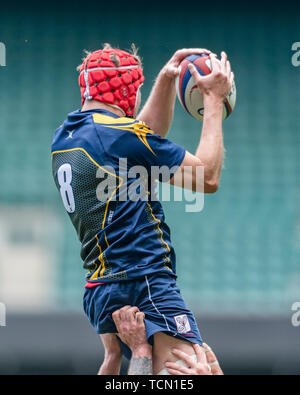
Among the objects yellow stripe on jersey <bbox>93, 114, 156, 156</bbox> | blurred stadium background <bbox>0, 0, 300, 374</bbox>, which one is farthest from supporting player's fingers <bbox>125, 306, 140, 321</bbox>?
blurred stadium background <bbox>0, 0, 300, 374</bbox>

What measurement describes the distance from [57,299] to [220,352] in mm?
2646

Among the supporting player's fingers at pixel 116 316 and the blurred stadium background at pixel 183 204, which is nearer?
the supporting player's fingers at pixel 116 316

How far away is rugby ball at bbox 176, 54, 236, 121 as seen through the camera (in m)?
3.23

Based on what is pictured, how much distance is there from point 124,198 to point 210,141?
0.49 metres

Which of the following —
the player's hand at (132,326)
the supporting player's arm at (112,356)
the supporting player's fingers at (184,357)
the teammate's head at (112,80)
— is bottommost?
the supporting player's arm at (112,356)

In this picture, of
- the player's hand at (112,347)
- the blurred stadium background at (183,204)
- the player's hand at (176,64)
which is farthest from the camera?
the blurred stadium background at (183,204)

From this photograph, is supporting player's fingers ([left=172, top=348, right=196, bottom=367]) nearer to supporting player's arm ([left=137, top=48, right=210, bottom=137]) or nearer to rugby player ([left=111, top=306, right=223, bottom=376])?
rugby player ([left=111, top=306, right=223, bottom=376])

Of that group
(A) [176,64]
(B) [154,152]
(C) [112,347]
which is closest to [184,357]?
(C) [112,347]

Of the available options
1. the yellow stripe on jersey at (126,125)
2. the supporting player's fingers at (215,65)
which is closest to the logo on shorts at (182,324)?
the yellow stripe on jersey at (126,125)

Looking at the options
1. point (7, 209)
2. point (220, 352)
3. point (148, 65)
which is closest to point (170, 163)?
point (220, 352)

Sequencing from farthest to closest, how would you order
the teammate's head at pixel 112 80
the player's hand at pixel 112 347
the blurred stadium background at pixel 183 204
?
the blurred stadium background at pixel 183 204 → the player's hand at pixel 112 347 → the teammate's head at pixel 112 80

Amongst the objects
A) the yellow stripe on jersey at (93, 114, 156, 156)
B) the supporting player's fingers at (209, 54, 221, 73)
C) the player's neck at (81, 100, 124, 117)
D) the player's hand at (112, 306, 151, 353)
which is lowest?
the player's hand at (112, 306, 151, 353)

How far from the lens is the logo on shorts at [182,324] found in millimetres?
2775

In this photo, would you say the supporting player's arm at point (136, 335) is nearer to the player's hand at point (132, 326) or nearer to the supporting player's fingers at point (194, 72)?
the player's hand at point (132, 326)
